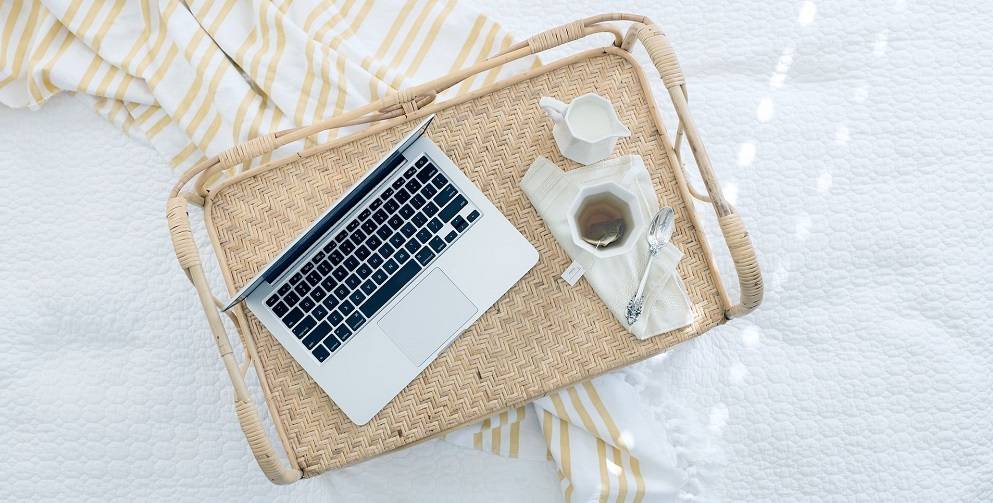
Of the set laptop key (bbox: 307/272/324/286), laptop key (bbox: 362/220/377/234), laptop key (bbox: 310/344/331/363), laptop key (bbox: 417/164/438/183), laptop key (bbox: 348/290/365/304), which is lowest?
laptop key (bbox: 310/344/331/363)

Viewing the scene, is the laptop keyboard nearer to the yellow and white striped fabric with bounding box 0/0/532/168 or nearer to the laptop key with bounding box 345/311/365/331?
the laptop key with bounding box 345/311/365/331

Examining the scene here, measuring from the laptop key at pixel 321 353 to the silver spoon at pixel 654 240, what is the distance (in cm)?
34

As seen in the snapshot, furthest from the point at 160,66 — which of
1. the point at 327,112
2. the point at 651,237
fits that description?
the point at 651,237

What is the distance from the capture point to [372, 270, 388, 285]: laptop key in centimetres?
83

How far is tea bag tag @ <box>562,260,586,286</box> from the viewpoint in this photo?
Answer: 2.73 ft

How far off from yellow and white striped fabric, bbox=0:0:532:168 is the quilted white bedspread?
60 millimetres

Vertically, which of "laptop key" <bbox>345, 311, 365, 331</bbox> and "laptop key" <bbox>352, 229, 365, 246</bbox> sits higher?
"laptop key" <bbox>352, 229, 365, 246</bbox>

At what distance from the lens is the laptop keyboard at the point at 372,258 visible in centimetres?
82

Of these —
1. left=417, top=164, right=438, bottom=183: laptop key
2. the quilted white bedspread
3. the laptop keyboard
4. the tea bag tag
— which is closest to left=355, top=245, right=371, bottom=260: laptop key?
the laptop keyboard

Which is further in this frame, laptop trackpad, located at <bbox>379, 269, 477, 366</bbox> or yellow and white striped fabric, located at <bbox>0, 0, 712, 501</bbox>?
yellow and white striped fabric, located at <bbox>0, 0, 712, 501</bbox>

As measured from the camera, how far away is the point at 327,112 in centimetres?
107

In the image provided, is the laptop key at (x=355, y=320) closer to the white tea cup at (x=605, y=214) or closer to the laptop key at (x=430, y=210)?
the laptop key at (x=430, y=210)

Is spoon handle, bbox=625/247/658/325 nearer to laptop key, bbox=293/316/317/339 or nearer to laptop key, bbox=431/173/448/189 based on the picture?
laptop key, bbox=431/173/448/189

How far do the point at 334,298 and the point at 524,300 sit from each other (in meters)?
0.22
